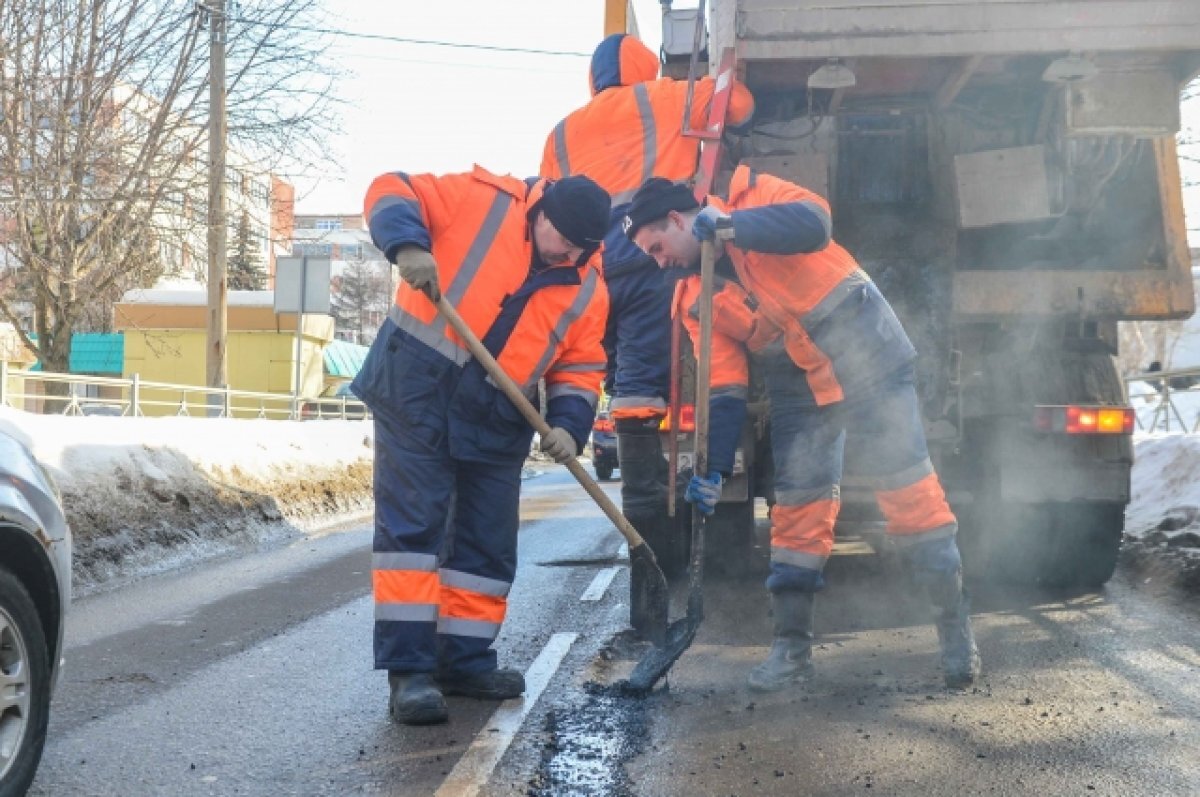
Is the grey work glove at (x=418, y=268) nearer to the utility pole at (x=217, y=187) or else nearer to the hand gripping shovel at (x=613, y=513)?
the hand gripping shovel at (x=613, y=513)

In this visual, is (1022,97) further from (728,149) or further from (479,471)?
(479,471)

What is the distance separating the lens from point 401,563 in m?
4.14

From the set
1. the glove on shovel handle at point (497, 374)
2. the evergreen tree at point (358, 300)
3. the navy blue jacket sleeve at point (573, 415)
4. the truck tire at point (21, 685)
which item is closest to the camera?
the truck tire at point (21, 685)

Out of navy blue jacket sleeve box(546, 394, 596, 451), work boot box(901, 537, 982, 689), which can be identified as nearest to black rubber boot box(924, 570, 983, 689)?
work boot box(901, 537, 982, 689)

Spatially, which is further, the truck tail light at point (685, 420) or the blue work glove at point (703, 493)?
the truck tail light at point (685, 420)

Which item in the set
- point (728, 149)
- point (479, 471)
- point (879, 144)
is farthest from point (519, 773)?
point (879, 144)

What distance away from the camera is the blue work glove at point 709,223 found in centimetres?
441

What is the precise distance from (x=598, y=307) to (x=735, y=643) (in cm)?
166

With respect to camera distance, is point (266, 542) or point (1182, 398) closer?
point (266, 542)

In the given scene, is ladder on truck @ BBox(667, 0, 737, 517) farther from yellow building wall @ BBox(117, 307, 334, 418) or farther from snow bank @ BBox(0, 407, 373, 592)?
yellow building wall @ BBox(117, 307, 334, 418)

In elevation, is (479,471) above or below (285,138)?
below

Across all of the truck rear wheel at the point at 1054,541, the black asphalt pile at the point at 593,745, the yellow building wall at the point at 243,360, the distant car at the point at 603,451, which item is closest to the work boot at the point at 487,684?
the black asphalt pile at the point at 593,745

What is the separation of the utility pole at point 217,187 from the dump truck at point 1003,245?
12483 millimetres

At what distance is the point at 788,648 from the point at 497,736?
1283mm
